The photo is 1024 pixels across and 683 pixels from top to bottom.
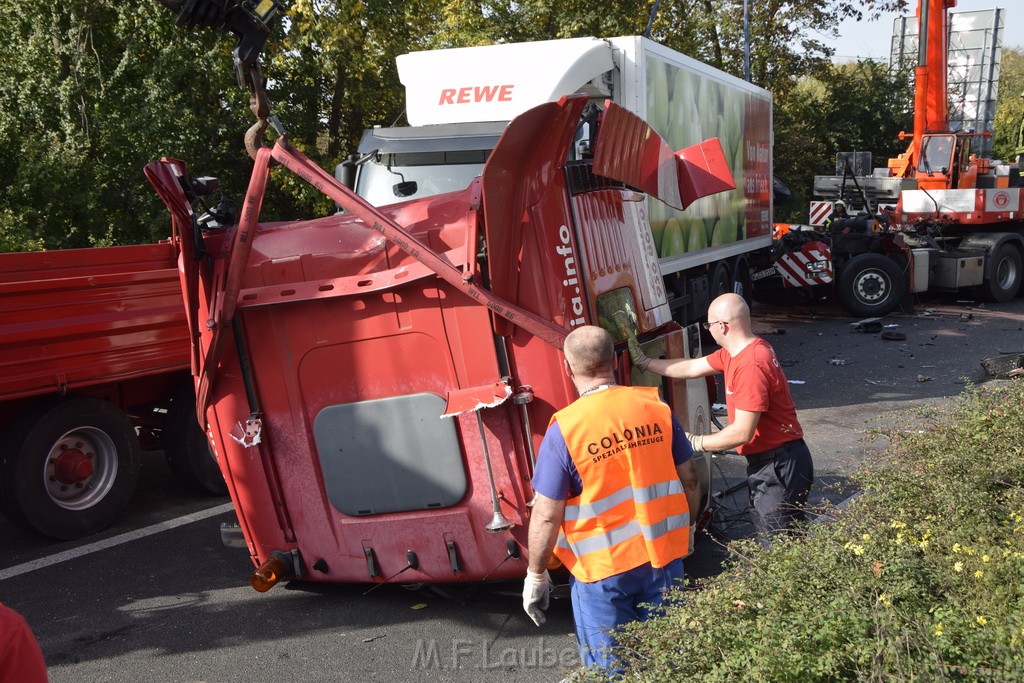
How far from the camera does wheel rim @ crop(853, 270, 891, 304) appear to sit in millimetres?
15164

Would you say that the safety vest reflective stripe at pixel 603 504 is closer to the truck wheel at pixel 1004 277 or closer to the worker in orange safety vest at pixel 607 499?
the worker in orange safety vest at pixel 607 499

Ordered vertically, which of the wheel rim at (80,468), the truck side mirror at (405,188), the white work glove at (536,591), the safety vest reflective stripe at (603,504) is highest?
the truck side mirror at (405,188)

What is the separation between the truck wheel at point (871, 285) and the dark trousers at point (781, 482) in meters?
11.4

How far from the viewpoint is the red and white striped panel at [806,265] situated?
15039mm

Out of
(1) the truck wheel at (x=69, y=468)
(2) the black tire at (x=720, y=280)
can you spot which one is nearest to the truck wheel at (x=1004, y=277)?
(2) the black tire at (x=720, y=280)

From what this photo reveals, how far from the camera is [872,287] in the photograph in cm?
1521

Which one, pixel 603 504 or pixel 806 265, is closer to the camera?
pixel 603 504

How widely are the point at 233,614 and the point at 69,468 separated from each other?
Answer: 204cm

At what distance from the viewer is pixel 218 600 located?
17.5ft

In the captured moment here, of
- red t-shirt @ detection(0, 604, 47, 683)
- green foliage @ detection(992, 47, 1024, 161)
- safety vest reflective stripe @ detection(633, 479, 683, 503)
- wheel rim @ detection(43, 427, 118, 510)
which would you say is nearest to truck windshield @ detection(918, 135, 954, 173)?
green foliage @ detection(992, 47, 1024, 161)

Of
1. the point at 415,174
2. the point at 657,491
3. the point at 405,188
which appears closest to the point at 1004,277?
the point at 415,174

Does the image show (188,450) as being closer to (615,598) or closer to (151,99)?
(615,598)

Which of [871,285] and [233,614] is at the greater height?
[233,614]

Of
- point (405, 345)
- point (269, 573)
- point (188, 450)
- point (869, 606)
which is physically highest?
point (405, 345)
